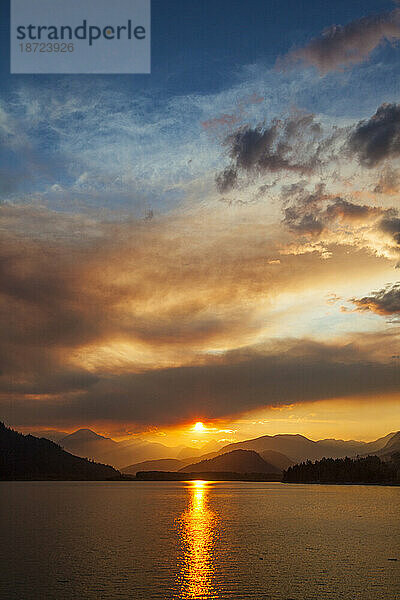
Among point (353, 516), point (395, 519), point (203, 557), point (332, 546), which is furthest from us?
point (353, 516)

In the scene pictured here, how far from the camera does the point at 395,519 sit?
128750mm

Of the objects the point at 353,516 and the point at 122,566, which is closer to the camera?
the point at 122,566

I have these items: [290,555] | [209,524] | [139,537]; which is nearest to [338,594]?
[290,555]

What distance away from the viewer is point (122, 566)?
213 feet

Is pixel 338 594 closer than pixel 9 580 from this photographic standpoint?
Yes

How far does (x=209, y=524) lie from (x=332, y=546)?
42.2m

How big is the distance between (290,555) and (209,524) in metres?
48.3

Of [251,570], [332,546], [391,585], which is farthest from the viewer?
[332,546]

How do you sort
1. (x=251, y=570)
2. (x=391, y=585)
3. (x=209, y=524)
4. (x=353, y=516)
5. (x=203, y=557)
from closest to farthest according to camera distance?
(x=391, y=585), (x=251, y=570), (x=203, y=557), (x=209, y=524), (x=353, y=516)

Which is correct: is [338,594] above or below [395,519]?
above

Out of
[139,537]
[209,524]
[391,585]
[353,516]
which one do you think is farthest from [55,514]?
[391,585]

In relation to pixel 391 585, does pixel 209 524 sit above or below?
below

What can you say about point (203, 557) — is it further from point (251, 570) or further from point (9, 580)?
point (9, 580)

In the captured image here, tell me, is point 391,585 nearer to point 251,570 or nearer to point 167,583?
point 251,570
